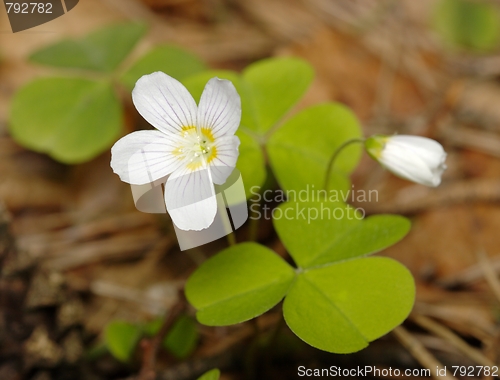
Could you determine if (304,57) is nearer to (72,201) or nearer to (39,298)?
(72,201)

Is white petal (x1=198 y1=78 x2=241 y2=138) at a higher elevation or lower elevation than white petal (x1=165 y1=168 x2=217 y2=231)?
higher

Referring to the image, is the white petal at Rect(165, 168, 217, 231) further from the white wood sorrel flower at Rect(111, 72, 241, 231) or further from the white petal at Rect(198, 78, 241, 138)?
the white petal at Rect(198, 78, 241, 138)

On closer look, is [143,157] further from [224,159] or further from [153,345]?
[153,345]

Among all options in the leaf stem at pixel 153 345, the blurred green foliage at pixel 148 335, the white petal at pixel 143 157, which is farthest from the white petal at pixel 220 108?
the blurred green foliage at pixel 148 335

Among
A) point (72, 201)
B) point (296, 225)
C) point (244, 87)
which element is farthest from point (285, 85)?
point (72, 201)

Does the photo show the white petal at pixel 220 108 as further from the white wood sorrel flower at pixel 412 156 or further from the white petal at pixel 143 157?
the white wood sorrel flower at pixel 412 156

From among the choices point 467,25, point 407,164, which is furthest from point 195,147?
point 467,25

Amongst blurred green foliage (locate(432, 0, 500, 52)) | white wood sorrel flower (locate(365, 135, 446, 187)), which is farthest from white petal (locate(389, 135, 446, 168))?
blurred green foliage (locate(432, 0, 500, 52))
